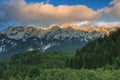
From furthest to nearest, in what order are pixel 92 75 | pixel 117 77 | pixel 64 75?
pixel 64 75
pixel 92 75
pixel 117 77

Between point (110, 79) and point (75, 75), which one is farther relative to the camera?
point (75, 75)

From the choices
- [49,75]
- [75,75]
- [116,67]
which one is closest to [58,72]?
[49,75]

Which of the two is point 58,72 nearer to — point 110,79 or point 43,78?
point 43,78

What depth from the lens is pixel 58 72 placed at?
652 ft

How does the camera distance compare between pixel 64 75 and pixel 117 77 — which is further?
pixel 64 75

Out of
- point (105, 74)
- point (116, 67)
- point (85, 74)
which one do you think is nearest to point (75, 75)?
point (85, 74)

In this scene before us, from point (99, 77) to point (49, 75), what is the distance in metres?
39.3

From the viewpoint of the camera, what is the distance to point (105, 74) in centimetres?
17138

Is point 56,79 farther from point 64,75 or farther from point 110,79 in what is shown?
point 110,79

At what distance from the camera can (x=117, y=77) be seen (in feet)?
537

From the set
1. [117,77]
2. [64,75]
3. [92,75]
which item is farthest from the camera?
[64,75]

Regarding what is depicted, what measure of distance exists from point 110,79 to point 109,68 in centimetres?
3426

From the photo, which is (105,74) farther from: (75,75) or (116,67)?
(116,67)

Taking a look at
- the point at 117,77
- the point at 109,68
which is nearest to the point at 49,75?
the point at 109,68
